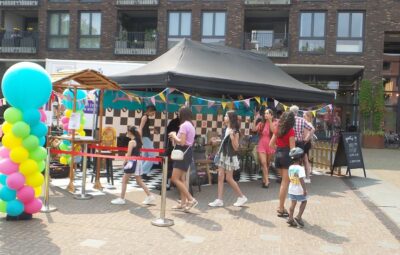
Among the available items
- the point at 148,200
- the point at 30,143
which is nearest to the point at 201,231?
the point at 148,200

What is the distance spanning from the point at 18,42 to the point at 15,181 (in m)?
24.4

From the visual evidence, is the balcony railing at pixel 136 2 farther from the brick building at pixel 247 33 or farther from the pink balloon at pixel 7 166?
the pink balloon at pixel 7 166

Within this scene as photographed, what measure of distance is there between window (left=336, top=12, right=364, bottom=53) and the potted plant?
2329 mm

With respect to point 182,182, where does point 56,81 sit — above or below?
above

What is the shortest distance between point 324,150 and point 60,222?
893 cm

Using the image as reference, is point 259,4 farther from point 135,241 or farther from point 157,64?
point 135,241

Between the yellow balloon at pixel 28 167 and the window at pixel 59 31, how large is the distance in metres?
22.6

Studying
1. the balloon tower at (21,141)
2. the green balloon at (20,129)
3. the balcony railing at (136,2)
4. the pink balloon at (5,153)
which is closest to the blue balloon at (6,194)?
the balloon tower at (21,141)

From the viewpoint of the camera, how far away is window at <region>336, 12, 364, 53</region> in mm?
24594

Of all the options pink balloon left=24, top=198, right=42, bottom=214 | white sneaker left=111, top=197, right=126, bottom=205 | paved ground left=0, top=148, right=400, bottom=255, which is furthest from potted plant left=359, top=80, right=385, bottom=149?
pink balloon left=24, top=198, right=42, bottom=214

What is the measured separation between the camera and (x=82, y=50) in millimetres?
26781

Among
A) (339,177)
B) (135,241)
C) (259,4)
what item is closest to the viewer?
(135,241)

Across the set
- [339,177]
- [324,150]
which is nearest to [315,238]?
[339,177]

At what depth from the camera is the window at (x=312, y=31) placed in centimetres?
2489
